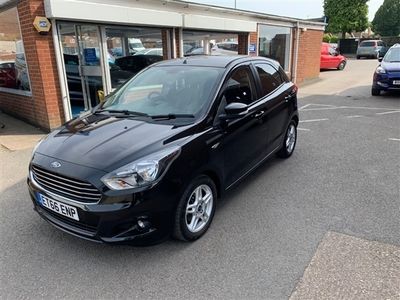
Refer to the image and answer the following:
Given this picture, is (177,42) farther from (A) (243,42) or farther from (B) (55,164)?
(B) (55,164)

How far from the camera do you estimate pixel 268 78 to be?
4.76 m

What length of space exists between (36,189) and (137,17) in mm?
5458

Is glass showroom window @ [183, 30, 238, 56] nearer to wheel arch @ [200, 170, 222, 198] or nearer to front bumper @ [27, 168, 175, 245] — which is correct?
wheel arch @ [200, 170, 222, 198]

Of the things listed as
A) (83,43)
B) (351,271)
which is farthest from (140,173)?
(83,43)

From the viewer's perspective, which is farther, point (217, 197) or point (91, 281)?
point (217, 197)

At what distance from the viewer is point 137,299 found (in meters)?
2.54

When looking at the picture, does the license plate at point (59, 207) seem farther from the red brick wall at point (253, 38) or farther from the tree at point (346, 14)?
the tree at point (346, 14)

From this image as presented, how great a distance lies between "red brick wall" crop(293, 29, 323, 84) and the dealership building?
474 cm

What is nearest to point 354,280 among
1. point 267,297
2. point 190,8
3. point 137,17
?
point 267,297

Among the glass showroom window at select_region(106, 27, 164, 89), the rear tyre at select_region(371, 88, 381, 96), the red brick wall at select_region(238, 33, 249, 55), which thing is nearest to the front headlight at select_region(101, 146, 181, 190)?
the glass showroom window at select_region(106, 27, 164, 89)

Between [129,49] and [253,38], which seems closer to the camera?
[129,49]

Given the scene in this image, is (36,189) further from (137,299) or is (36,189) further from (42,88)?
(42,88)

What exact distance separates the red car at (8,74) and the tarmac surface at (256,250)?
13.2 ft

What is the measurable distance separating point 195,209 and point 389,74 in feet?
33.2
